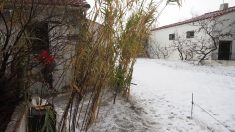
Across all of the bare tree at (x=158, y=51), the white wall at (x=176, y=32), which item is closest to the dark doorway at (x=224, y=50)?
the white wall at (x=176, y=32)

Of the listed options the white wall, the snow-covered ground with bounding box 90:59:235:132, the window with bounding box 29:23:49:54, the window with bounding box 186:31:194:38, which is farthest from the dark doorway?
the window with bounding box 29:23:49:54

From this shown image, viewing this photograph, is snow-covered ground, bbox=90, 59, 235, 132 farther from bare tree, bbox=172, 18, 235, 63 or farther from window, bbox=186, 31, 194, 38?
window, bbox=186, 31, 194, 38

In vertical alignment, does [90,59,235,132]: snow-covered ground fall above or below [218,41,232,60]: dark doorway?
below

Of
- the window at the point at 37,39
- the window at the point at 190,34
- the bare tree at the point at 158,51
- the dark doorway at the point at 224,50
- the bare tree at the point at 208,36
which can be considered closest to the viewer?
the window at the point at 37,39

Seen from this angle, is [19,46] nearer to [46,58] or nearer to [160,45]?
[46,58]

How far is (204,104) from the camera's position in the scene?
23.1 ft

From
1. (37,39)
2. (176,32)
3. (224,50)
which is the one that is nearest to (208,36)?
(224,50)

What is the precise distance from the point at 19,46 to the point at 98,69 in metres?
1.18

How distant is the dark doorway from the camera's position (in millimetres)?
17766

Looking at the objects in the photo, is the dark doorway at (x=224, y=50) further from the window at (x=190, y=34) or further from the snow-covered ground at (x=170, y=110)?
the snow-covered ground at (x=170, y=110)

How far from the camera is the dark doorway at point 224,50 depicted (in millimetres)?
17766

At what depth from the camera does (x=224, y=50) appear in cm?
1797

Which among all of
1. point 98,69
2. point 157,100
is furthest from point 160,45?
point 98,69

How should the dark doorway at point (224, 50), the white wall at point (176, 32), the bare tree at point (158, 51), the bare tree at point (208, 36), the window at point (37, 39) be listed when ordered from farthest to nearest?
the bare tree at point (158, 51) → the dark doorway at point (224, 50) → the white wall at point (176, 32) → the bare tree at point (208, 36) → the window at point (37, 39)
